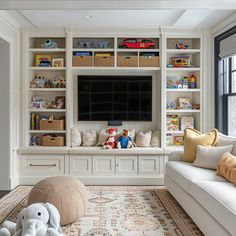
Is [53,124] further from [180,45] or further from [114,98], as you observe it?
[180,45]

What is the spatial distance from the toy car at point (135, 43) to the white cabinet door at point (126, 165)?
182 cm

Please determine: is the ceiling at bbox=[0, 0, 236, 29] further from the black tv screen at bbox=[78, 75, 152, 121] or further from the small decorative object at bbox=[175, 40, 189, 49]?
the black tv screen at bbox=[78, 75, 152, 121]

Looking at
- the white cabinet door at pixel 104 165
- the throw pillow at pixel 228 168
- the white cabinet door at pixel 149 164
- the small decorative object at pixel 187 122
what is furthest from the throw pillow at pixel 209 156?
the white cabinet door at pixel 104 165

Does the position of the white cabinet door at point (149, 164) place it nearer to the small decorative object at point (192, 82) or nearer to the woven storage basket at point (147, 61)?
the small decorative object at point (192, 82)

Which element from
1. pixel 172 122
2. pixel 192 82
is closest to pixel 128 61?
pixel 192 82

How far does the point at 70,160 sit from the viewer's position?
5293 millimetres

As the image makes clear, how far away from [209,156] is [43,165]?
2636 millimetres

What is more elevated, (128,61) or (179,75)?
(128,61)

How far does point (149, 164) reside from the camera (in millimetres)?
5289

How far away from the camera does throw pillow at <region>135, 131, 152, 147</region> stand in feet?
18.0

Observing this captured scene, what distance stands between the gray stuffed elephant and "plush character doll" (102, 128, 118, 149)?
255cm

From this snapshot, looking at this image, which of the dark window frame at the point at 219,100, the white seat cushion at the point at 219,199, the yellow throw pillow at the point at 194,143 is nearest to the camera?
the white seat cushion at the point at 219,199

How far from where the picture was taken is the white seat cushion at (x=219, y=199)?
2.43 metres

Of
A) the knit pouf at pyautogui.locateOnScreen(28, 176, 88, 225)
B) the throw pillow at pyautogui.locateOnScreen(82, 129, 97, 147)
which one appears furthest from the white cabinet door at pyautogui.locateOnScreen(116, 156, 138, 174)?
the knit pouf at pyautogui.locateOnScreen(28, 176, 88, 225)
